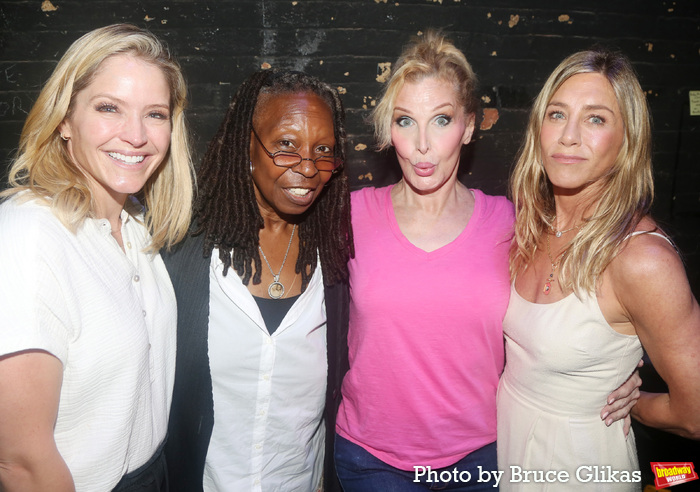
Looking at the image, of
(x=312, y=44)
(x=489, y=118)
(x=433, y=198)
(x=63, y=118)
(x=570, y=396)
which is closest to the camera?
(x=63, y=118)

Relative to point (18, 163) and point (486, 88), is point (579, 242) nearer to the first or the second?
point (486, 88)

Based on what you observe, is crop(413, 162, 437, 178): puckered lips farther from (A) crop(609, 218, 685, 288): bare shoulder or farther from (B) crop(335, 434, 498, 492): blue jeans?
(B) crop(335, 434, 498, 492): blue jeans

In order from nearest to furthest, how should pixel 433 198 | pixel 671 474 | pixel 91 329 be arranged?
pixel 91 329 < pixel 433 198 < pixel 671 474

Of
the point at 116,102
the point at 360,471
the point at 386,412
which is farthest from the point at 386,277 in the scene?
the point at 116,102

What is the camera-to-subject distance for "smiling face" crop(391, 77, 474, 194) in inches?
86.8

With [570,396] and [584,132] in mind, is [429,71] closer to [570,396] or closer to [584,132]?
[584,132]

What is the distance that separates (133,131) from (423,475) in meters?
1.89

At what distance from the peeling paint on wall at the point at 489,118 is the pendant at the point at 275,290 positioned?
2.02 metres

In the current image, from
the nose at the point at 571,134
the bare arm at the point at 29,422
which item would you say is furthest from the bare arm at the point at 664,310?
the bare arm at the point at 29,422

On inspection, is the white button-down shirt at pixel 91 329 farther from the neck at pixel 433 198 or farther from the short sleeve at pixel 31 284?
A: the neck at pixel 433 198

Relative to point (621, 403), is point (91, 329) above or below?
above

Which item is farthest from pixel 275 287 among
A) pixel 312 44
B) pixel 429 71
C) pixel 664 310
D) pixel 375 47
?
pixel 375 47

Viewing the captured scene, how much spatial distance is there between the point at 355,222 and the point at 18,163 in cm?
141

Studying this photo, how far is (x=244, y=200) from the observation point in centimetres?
218
